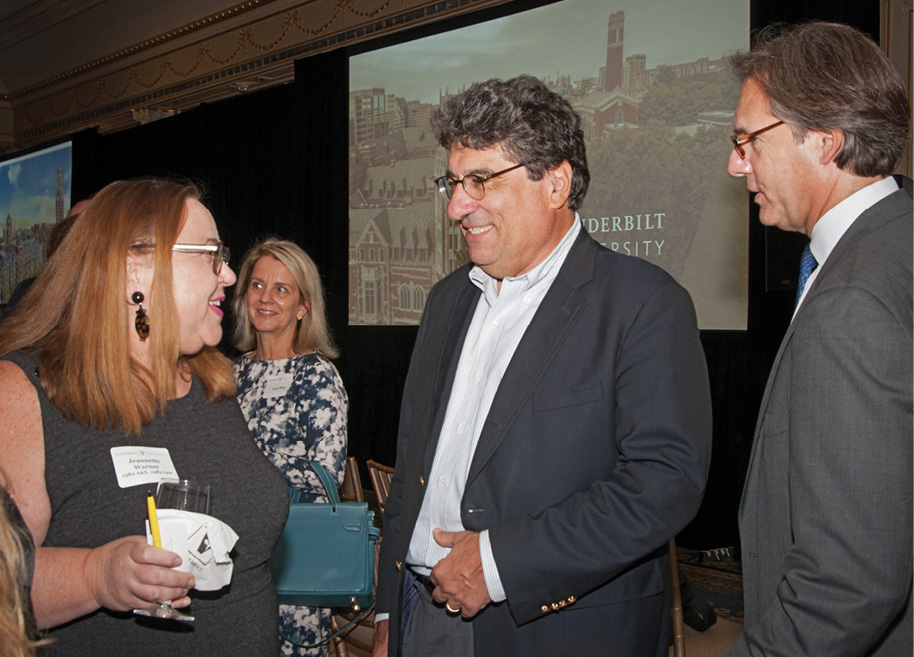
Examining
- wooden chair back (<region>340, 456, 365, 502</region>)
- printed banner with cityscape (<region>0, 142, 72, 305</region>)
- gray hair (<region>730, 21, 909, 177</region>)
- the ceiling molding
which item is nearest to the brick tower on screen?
the ceiling molding

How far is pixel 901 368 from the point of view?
106 centimetres

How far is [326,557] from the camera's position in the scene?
8.11 ft

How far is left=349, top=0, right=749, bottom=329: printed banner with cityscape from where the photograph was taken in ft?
15.7

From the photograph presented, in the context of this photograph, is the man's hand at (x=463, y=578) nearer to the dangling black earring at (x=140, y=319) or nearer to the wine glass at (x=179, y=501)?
the wine glass at (x=179, y=501)

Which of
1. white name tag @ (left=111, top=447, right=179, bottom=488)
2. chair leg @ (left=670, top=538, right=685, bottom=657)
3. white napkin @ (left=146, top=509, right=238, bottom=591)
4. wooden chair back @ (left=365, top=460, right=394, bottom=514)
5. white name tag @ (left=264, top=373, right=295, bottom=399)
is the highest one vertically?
white name tag @ (left=264, top=373, right=295, bottom=399)

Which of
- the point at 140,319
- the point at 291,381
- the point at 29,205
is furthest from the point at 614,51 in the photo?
the point at 29,205

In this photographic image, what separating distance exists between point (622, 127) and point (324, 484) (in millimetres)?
3635

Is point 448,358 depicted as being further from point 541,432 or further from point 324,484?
point 324,484

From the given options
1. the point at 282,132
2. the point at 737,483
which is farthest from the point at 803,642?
the point at 282,132

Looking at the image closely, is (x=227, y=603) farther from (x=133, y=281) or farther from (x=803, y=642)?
(x=803, y=642)

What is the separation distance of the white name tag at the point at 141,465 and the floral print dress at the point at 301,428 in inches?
47.5

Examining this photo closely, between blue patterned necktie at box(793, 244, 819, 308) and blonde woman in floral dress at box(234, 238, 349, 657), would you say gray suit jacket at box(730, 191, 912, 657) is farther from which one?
blonde woman in floral dress at box(234, 238, 349, 657)

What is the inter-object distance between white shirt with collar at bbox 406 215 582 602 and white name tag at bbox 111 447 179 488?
0.55m

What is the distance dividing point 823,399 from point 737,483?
3957 millimetres
